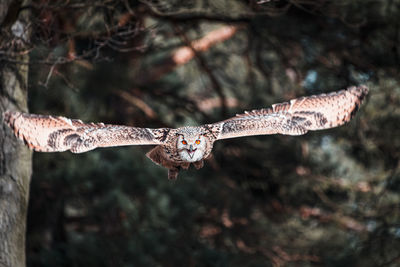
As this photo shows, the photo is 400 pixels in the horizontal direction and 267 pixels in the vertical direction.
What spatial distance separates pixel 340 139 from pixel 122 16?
3792 mm

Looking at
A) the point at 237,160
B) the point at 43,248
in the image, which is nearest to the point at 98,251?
the point at 43,248

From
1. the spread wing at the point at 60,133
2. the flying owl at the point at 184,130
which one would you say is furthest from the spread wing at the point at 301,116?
the spread wing at the point at 60,133

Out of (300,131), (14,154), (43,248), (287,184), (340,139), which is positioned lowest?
(43,248)

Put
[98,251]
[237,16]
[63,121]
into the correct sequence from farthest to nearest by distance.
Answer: [98,251] < [237,16] < [63,121]

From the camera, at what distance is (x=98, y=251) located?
387 inches

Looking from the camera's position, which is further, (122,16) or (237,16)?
(237,16)

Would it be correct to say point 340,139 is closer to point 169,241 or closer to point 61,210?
point 169,241

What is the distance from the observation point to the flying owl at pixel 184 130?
4.82 meters

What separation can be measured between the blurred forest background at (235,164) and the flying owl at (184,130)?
11.5ft

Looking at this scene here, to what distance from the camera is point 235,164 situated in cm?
1039

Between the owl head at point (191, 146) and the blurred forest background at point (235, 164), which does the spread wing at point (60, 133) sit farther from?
the blurred forest background at point (235, 164)

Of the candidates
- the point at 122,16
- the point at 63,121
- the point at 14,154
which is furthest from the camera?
the point at 122,16

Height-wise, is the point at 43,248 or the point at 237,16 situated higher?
the point at 237,16

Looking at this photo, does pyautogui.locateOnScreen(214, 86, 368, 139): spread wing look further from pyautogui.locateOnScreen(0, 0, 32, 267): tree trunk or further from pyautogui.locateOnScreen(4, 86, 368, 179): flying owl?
pyautogui.locateOnScreen(0, 0, 32, 267): tree trunk
